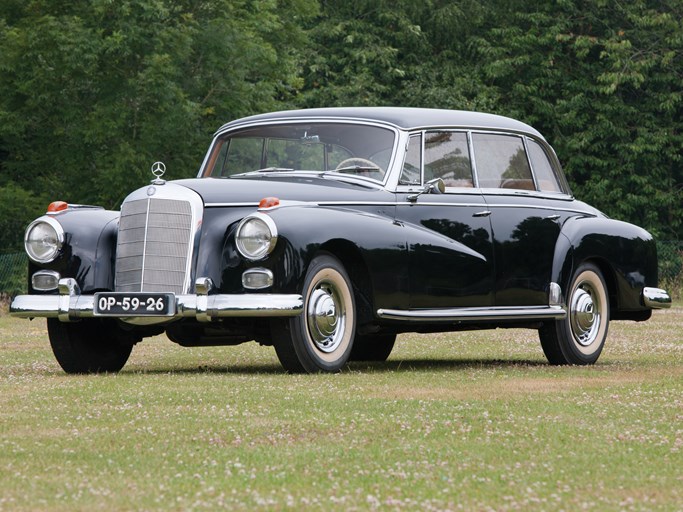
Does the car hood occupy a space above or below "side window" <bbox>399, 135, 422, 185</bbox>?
below

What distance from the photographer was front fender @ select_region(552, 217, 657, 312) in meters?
13.2

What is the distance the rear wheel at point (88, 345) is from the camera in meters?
11.8

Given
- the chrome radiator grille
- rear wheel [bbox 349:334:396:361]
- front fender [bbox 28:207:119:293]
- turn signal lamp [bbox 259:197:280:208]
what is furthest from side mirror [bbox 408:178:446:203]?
front fender [bbox 28:207:119:293]

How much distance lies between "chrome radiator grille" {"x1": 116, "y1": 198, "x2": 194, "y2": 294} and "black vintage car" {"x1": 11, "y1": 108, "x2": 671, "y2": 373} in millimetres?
12

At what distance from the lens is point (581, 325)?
530 inches

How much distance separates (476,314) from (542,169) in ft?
7.39

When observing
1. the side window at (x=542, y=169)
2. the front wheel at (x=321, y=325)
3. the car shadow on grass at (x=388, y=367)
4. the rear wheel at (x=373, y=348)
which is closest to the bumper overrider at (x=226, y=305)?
the front wheel at (x=321, y=325)

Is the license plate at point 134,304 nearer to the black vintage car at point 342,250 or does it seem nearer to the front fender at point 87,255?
the black vintage car at point 342,250

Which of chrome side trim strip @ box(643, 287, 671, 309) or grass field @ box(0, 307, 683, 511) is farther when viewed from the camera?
chrome side trim strip @ box(643, 287, 671, 309)

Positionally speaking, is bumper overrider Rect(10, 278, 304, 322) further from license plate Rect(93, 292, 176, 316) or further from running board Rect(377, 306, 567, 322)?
running board Rect(377, 306, 567, 322)

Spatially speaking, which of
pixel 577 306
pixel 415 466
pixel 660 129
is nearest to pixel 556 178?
pixel 577 306

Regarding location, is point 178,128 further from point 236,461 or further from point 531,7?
point 236,461

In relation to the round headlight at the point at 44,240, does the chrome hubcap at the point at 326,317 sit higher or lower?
lower

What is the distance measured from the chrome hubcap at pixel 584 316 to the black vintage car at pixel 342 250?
20mm
